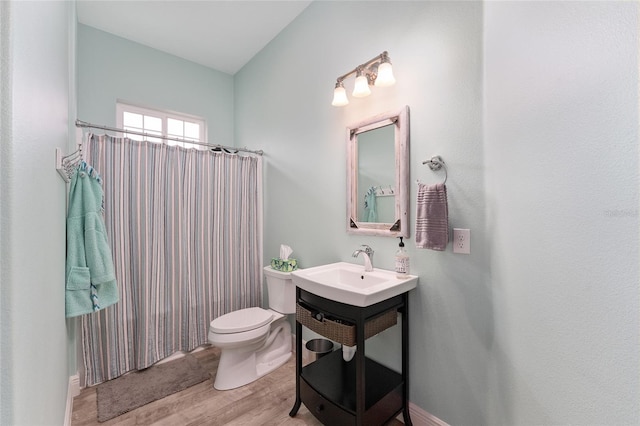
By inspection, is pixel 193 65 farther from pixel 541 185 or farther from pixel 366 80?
pixel 541 185

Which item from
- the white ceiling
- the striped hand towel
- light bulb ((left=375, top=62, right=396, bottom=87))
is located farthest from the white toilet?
the white ceiling

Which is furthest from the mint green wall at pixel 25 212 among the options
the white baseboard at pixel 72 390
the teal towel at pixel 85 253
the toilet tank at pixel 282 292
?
the toilet tank at pixel 282 292

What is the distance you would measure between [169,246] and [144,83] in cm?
174

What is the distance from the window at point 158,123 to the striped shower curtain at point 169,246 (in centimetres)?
47

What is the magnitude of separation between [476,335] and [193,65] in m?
3.65

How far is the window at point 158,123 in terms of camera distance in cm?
278

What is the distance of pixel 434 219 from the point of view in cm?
141

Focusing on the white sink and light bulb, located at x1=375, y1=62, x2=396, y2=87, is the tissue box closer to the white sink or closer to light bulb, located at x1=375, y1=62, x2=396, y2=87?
the white sink

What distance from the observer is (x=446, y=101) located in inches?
58.0

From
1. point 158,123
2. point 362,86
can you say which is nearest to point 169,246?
point 158,123

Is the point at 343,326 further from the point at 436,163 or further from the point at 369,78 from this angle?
the point at 369,78

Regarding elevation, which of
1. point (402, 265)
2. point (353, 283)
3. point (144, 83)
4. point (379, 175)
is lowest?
point (353, 283)

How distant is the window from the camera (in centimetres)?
278

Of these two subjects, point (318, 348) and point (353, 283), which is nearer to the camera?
point (353, 283)
